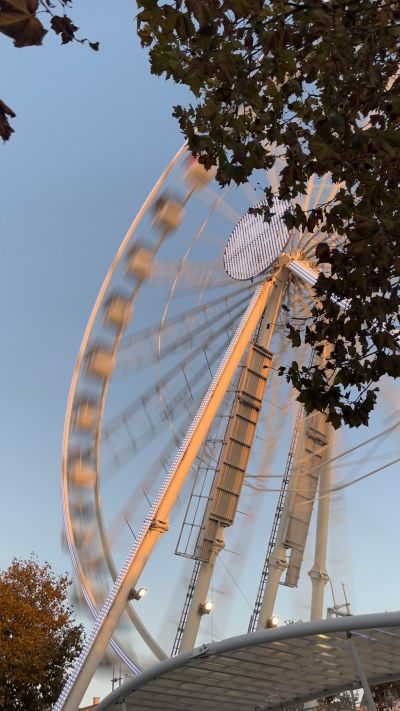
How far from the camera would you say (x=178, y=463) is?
1509 centimetres

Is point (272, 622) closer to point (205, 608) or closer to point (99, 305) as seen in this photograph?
point (205, 608)

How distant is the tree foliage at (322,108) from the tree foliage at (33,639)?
16045 mm

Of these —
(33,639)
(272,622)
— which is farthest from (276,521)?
(33,639)

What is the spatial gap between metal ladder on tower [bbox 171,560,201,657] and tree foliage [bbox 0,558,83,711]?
5763mm

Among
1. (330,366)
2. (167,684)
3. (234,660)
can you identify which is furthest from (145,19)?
(167,684)

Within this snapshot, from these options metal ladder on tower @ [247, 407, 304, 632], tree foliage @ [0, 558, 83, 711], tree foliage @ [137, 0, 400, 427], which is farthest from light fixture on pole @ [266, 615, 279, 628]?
tree foliage @ [137, 0, 400, 427]

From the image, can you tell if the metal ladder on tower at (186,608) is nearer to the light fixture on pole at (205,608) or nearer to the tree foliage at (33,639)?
the light fixture on pole at (205,608)

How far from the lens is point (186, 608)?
50.6ft

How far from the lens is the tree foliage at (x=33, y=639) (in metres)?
19.0

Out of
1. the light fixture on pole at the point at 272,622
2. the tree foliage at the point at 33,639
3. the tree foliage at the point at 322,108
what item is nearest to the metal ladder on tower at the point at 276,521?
the light fixture on pole at the point at 272,622

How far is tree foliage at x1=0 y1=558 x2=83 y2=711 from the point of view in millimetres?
18984

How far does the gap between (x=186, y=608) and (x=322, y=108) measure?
12.2 metres

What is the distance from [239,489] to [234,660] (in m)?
5.74

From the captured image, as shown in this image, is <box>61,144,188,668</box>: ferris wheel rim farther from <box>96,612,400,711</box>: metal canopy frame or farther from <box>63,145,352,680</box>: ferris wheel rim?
<box>96,612,400,711</box>: metal canopy frame
